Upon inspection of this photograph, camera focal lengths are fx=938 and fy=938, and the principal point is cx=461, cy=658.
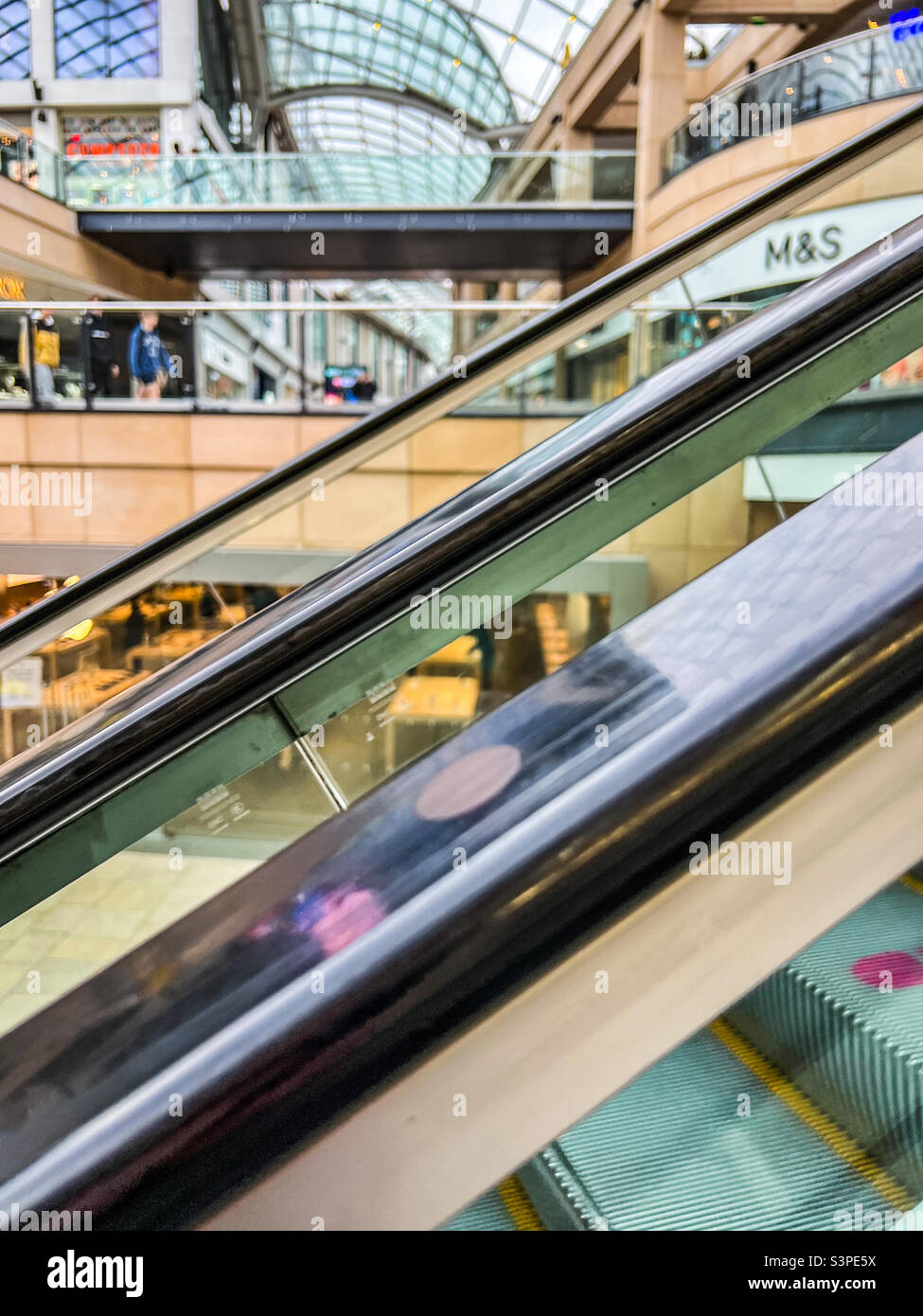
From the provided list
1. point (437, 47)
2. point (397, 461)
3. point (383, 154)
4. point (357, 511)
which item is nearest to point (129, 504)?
point (357, 511)

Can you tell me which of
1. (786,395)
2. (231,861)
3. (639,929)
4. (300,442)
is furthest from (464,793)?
(300,442)

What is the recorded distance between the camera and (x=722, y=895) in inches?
24.8

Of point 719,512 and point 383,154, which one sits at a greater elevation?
point 383,154

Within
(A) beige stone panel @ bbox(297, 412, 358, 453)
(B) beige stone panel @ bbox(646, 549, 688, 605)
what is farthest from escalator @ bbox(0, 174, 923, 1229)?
(A) beige stone panel @ bbox(297, 412, 358, 453)

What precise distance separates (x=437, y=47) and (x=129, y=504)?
2811 centimetres

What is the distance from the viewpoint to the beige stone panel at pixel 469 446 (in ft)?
17.9

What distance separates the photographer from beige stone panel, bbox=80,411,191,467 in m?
7.82

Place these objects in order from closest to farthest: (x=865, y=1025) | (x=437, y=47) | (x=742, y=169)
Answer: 1. (x=865, y=1025)
2. (x=742, y=169)
3. (x=437, y=47)

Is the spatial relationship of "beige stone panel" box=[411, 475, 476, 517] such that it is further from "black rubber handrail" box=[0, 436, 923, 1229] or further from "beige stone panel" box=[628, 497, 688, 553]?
"black rubber handrail" box=[0, 436, 923, 1229]

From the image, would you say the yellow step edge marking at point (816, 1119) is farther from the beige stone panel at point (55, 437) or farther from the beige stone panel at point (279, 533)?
the beige stone panel at point (55, 437)

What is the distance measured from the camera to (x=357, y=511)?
217 inches

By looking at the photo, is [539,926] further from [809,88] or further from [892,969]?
[809,88]

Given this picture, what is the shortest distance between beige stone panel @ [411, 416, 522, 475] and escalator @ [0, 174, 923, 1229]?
4377 millimetres
